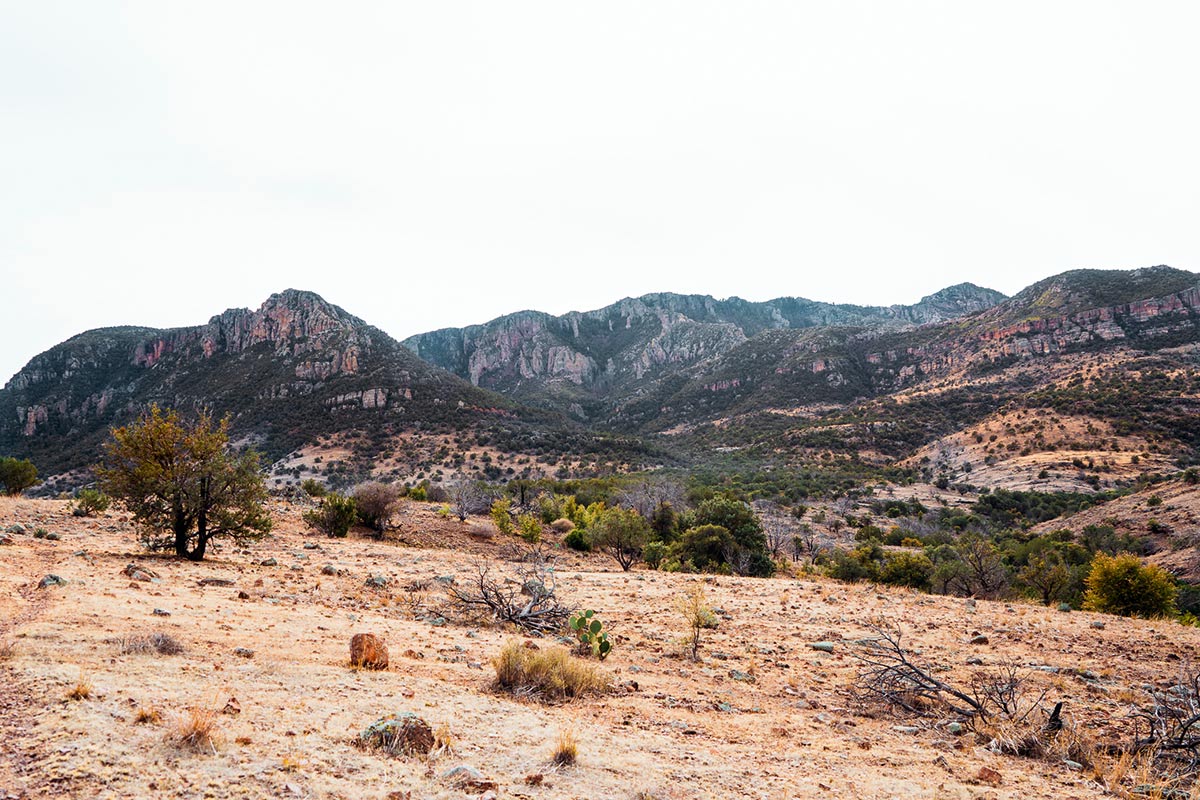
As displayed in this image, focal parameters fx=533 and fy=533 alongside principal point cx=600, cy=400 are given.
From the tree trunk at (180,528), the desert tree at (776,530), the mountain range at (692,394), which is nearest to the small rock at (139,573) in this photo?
the tree trunk at (180,528)

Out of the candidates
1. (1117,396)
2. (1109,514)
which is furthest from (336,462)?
(1117,396)

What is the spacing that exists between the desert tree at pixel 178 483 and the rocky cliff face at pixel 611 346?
114042 millimetres

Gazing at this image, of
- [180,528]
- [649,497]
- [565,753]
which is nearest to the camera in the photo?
[565,753]

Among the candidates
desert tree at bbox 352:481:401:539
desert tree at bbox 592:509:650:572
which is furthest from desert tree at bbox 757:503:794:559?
A: desert tree at bbox 352:481:401:539

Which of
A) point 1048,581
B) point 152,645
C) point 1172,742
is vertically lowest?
point 1048,581

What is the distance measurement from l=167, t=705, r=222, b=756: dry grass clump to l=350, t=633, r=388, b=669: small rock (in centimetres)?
270

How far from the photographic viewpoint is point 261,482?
15094mm

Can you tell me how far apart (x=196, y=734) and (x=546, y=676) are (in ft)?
13.0

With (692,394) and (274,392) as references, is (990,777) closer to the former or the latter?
(274,392)

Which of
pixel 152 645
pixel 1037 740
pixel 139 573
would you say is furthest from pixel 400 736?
pixel 139 573

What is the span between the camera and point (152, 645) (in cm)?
650

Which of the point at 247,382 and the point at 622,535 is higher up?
the point at 247,382

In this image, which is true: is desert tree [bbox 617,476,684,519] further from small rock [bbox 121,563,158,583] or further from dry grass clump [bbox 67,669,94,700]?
dry grass clump [bbox 67,669,94,700]

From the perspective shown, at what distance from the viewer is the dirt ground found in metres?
4.20
